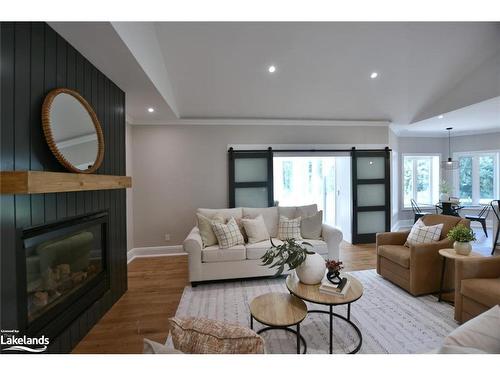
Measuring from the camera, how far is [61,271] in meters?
1.97

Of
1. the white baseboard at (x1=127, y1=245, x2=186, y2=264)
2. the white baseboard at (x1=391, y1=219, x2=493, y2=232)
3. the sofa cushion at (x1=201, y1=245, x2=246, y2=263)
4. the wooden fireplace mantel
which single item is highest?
the wooden fireplace mantel

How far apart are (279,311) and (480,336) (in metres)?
1.18

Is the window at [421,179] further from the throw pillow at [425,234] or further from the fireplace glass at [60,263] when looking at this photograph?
the fireplace glass at [60,263]

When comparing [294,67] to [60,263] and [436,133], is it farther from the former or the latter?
[436,133]

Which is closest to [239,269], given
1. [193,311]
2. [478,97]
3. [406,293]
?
[193,311]

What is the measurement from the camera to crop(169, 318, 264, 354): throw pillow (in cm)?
91

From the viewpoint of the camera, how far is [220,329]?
95cm

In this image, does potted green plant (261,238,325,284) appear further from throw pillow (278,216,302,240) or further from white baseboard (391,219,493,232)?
white baseboard (391,219,493,232)

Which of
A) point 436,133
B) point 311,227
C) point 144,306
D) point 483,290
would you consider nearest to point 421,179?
point 436,133

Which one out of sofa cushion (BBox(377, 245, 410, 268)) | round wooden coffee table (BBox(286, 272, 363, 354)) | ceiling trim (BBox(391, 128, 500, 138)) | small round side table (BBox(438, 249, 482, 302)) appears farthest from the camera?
ceiling trim (BBox(391, 128, 500, 138))

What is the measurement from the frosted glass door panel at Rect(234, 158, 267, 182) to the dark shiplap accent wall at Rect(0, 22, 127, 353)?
2477 mm

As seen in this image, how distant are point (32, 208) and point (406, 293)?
3696mm

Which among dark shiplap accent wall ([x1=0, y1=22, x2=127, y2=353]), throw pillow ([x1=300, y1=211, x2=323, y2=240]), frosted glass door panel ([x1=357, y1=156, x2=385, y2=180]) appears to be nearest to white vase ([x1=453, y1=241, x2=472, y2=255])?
throw pillow ([x1=300, y1=211, x2=323, y2=240])

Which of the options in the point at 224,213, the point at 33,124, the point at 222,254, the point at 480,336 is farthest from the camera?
the point at 224,213
